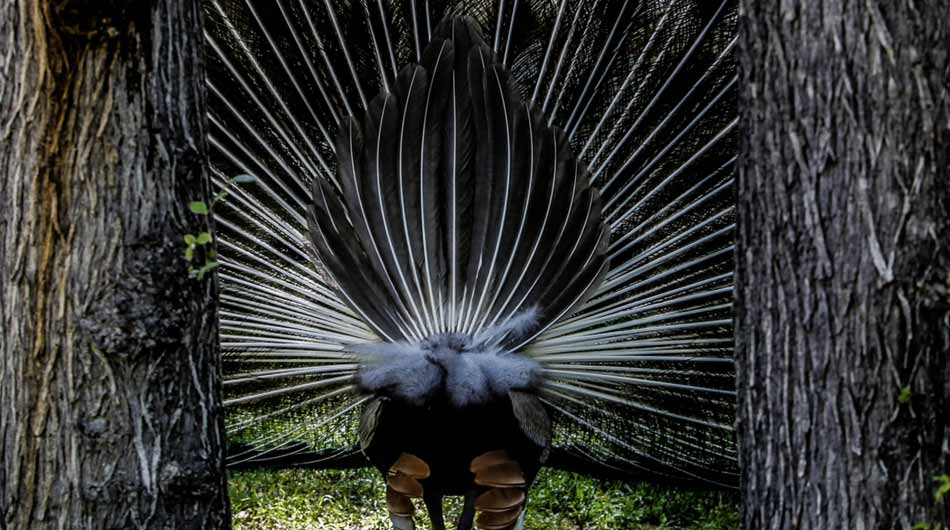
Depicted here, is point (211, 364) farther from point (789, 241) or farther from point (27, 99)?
point (789, 241)

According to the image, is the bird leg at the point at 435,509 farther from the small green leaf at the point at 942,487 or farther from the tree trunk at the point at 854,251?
the small green leaf at the point at 942,487

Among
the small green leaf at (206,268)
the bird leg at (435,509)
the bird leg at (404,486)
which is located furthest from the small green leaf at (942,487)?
the bird leg at (435,509)

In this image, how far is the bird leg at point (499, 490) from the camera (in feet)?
14.0

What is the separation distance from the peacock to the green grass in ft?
3.04

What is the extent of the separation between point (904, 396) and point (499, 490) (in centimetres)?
213

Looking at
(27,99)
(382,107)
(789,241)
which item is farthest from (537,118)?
(27,99)

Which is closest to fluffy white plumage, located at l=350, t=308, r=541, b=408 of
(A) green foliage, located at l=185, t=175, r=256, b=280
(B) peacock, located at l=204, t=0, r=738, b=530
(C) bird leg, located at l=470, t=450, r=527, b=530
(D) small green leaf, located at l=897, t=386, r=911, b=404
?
(B) peacock, located at l=204, t=0, r=738, b=530

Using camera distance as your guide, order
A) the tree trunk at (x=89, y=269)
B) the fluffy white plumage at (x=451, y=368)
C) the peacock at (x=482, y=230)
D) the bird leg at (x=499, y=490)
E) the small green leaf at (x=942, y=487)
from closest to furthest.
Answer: the small green leaf at (x=942, y=487)
the tree trunk at (x=89, y=269)
the fluffy white plumage at (x=451, y=368)
the bird leg at (x=499, y=490)
the peacock at (x=482, y=230)

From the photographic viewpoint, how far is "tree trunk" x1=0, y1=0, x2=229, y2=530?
2.71 meters

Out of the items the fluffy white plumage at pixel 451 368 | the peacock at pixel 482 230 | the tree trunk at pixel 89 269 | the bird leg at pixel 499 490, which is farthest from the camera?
the peacock at pixel 482 230

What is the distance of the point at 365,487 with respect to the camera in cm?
672

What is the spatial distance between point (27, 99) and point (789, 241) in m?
2.02

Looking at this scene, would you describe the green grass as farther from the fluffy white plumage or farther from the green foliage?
the green foliage

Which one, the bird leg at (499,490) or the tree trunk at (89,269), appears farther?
the bird leg at (499,490)
